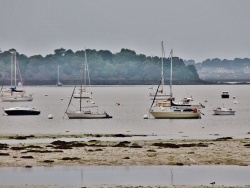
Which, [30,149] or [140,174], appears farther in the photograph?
[30,149]

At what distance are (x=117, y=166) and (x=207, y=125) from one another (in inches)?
2160

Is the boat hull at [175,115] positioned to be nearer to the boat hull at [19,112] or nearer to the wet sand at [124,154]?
the boat hull at [19,112]

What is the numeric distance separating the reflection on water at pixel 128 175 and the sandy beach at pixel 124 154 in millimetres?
1783

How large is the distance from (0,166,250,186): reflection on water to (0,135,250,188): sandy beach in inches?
70.2

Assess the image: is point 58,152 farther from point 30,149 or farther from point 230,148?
point 230,148

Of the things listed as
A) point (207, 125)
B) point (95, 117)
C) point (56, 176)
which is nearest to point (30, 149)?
point (56, 176)

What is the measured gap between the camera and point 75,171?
133 ft

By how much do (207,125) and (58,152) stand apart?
49.9 m

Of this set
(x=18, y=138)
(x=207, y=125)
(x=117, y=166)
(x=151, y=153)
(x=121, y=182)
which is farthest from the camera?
(x=207, y=125)

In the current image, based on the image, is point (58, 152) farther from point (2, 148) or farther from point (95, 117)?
point (95, 117)

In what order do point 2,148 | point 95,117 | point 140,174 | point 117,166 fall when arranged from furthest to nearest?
1. point 95,117
2. point 2,148
3. point 117,166
4. point 140,174

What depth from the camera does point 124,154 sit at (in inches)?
1882

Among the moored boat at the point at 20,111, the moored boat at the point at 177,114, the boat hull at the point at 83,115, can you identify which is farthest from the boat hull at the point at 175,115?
the moored boat at the point at 20,111

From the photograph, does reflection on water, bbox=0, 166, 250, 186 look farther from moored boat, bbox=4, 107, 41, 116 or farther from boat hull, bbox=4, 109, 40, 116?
boat hull, bbox=4, 109, 40, 116
